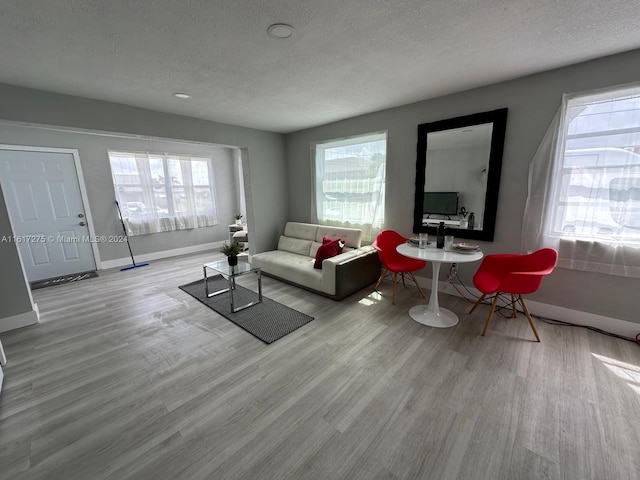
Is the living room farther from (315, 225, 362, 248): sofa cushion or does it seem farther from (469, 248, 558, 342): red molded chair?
(315, 225, 362, 248): sofa cushion

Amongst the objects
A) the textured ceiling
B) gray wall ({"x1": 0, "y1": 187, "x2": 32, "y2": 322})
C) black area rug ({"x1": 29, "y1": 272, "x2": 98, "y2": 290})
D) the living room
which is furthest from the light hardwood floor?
the textured ceiling

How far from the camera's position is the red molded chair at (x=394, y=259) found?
9.94ft

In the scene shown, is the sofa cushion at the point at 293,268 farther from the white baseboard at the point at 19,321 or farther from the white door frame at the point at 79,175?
the white door frame at the point at 79,175

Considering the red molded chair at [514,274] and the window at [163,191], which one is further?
the window at [163,191]

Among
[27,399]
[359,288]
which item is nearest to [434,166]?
[359,288]

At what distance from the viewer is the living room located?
231 cm

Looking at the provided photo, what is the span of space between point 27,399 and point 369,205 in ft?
12.6

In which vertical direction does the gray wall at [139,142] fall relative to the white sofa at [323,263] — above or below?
above

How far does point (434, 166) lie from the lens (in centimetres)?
316

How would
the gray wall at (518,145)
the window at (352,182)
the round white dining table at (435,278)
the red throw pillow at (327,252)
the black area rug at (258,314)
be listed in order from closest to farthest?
the gray wall at (518,145) → the round white dining table at (435,278) → the black area rug at (258,314) → the red throw pillow at (327,252) → the window at (352,182)

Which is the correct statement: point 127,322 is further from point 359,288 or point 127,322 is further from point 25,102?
point 359,288

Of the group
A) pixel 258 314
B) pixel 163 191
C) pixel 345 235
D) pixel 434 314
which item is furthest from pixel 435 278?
pixel 163 191

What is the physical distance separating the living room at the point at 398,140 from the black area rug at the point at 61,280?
1.39 feet

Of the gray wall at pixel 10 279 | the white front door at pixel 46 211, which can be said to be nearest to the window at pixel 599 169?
the gray wall at pixel 10 279
